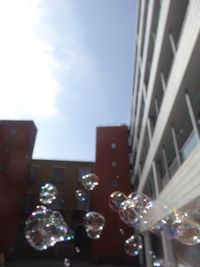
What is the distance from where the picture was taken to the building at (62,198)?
28.5 metres

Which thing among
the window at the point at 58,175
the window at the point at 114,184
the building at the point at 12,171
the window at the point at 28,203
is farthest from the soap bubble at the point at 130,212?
the window at the point at 58,175

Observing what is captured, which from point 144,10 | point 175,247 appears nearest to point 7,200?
point 175,247

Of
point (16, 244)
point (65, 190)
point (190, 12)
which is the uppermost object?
point (65, 190)

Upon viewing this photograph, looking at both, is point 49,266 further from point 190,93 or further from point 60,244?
point 190,93

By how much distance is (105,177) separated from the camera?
96.3ft

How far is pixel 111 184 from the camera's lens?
28953 mm

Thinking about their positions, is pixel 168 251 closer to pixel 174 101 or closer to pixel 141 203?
pixel 141 203

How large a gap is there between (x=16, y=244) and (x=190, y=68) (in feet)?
88.1

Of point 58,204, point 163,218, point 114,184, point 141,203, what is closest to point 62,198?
point 58,204

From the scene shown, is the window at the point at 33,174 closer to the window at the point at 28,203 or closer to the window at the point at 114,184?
the window at the point at 28,203

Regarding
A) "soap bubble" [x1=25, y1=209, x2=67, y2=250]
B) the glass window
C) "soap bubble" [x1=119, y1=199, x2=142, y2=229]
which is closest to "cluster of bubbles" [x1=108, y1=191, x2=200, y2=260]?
"soap bubble" [x1=119, y1=199, x2=142, y2=229]

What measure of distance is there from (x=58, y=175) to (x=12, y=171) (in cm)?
667

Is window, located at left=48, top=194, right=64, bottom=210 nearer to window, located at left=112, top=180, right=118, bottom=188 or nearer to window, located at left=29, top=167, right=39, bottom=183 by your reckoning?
window, located at left=29, top=167, right=39, bottom=183

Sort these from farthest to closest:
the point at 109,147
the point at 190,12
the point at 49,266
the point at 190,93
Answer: the point at 109,147 < the point at 49,266 < the point at 190,93 < the point at 190,12
